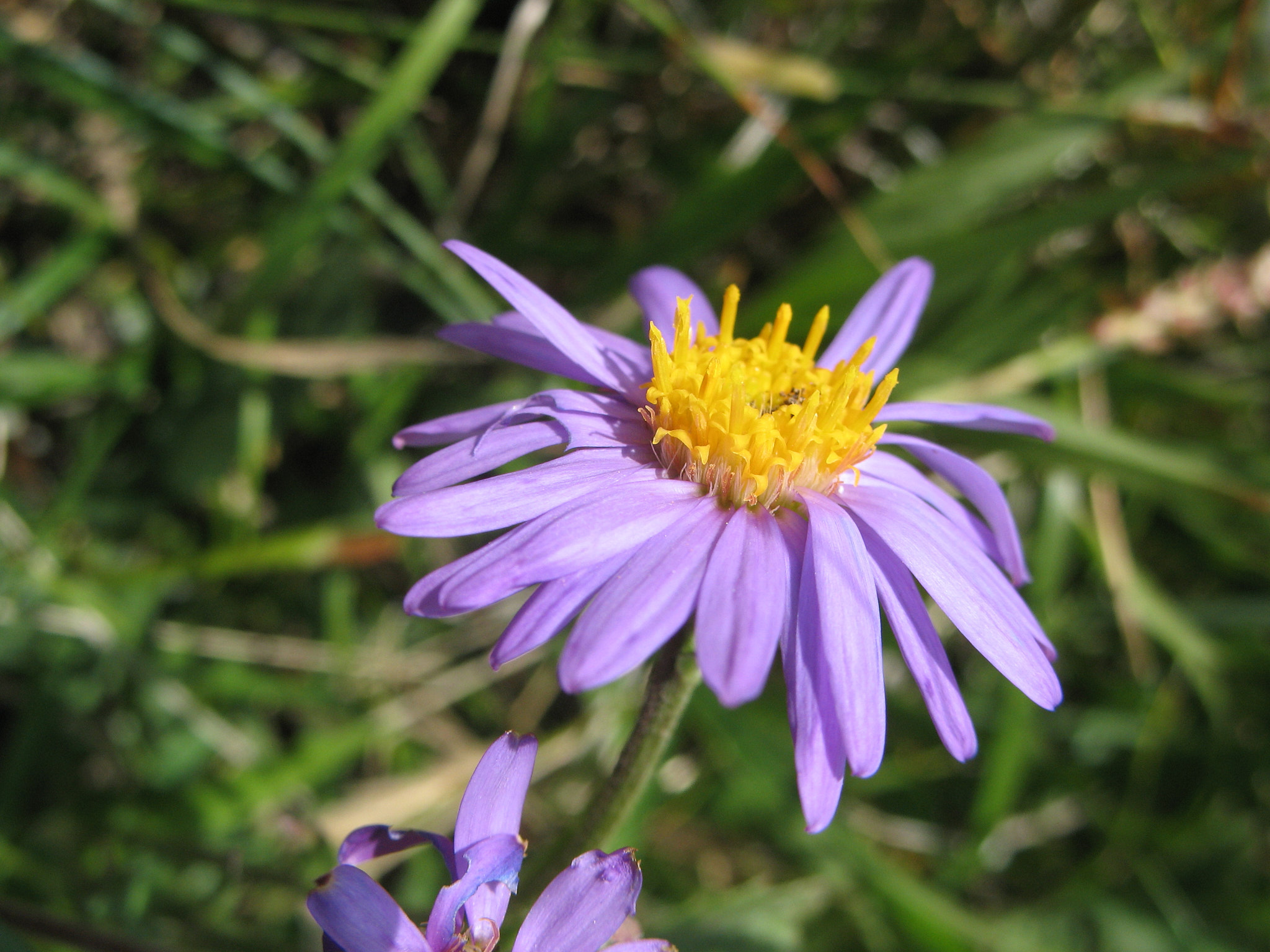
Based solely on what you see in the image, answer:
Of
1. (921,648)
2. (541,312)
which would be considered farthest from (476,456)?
(921,648)

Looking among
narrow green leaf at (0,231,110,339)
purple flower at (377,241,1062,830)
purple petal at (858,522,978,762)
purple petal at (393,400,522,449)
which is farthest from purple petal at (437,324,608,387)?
narrow green leaf at (0,231,110,339)

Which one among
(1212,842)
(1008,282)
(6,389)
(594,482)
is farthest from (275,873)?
(1212,842)

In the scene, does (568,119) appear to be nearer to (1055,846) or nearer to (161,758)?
(161,758)

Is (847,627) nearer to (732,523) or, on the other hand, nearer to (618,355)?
(732,523)

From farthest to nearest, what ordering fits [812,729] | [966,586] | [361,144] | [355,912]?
[361,144], [966,586], [812,729], [355,912]

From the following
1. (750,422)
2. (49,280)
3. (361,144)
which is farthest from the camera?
(49,280)
